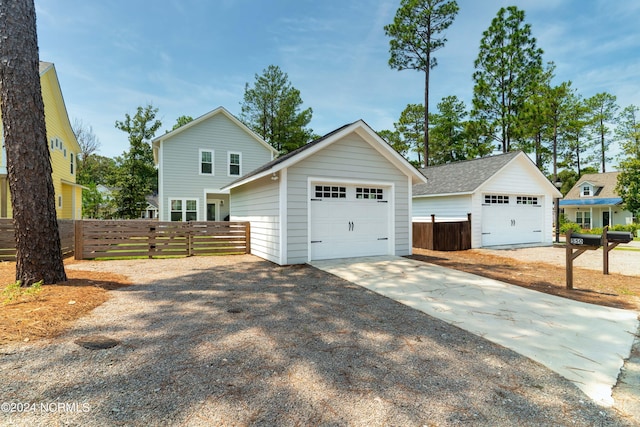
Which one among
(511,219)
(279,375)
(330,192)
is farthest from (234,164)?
(279,375)

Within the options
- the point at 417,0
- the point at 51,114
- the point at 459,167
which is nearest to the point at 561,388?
the point at 459,167

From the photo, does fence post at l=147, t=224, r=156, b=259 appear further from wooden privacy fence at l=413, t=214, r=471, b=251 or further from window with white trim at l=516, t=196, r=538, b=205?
window with white trim at l=516, t=196, r=538, b=205

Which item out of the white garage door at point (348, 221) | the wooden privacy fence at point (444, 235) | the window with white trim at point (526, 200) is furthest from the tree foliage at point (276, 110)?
the white garage door at point (348, 221)

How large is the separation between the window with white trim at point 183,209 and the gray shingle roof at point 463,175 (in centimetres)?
1210

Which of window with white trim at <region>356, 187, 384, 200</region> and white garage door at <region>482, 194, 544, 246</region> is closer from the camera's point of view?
window with white trim at <region>356, 187, 384, 200</region>

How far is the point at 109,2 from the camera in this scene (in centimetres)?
907

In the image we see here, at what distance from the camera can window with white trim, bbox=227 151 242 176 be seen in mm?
17609

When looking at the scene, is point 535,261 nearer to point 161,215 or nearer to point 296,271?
point 296,271

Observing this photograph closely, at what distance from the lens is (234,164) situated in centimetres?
1773

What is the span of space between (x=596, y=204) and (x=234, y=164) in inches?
1248

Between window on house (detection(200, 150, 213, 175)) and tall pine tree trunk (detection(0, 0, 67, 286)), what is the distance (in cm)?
1194

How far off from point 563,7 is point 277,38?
38.1 ft

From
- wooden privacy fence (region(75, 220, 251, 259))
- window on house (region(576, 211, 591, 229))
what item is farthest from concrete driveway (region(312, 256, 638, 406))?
window on house (region(576, 211, 591, 229))

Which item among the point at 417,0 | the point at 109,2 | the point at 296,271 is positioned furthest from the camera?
the point at 417,0
